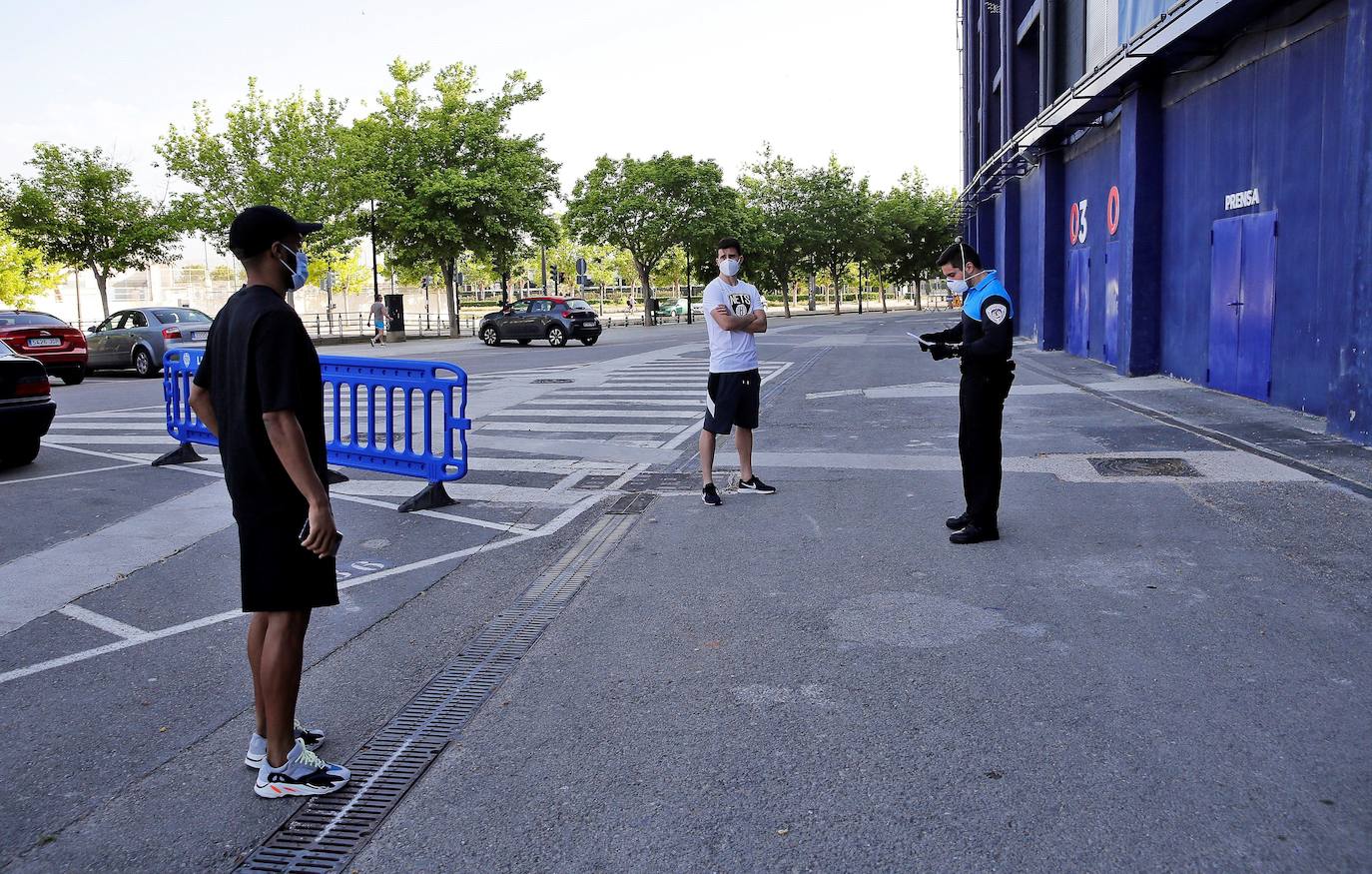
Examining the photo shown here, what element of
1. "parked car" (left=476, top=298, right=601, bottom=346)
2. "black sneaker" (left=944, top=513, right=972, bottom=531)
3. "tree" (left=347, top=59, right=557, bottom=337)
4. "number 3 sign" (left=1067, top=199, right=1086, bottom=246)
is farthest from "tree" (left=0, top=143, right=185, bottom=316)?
"black sneaker" (left=944, top=513, right=972, bottom=531)

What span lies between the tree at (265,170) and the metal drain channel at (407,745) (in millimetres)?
39269

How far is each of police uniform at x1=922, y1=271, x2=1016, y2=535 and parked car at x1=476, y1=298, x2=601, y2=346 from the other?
97.8 ft

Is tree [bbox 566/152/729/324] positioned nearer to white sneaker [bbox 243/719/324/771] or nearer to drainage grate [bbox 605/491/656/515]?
drainage grate [bbox 605/491/656/515]

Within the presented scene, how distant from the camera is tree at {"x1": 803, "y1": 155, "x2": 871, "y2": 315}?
6881 centimetres

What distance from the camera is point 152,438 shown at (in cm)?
1301

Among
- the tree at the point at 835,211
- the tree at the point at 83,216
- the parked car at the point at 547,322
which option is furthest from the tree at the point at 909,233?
the tree at the point at 83,216

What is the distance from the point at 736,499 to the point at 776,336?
1207 inches

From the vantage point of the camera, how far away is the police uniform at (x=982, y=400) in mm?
6852

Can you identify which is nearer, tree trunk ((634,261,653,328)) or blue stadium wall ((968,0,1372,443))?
blue stadium wall ((968,0,1372,443))

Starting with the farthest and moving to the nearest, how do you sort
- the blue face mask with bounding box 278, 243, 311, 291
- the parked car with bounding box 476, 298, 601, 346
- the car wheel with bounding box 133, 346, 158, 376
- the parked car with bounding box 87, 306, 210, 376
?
the parked car with bounding box 476, 298, 601, 346
the car wheel with bounding box 133, 346, 158, 376
the parked car with bounding box 87, 306, 210, 376
the blue face mask with bounding box 278, 243, 311, 291

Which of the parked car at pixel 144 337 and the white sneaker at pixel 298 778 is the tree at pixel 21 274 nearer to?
the parked car at pixel 144 337

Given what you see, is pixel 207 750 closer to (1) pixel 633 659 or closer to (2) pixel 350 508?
(1) pixel 633 659

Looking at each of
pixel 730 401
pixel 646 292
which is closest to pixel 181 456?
pixel 730 401

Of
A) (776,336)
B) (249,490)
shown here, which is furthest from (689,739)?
(776,336)
